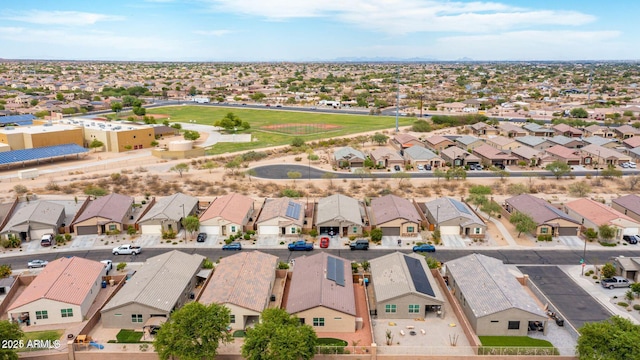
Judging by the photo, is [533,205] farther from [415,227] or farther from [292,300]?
[292,300]

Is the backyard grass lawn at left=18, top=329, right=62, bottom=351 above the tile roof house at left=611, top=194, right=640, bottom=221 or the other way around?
the other way around

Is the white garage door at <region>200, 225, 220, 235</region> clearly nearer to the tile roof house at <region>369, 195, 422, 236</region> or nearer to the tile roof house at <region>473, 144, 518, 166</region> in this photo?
the tile roof house at <region>369, 195, 422, 236</region>

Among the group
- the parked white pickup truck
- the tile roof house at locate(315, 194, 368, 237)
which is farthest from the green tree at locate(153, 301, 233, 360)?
the tile roof house at locate(315, 194, 368, 237)

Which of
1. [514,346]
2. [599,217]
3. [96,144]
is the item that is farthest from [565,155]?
[96,144]

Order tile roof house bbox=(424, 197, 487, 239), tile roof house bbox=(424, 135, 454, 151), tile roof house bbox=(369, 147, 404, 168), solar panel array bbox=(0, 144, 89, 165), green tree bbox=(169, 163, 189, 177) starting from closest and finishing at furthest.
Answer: tile roof house bbox=(424, 197, 487, 239) → green tree bbox=(169, 163, 189, 177) → solar panel array bbox=(0, 144, 89, 165) → tile roof house bbox=(369, 147, 404, 168) → tile roof house bbox=(424, 135, 454, 151)

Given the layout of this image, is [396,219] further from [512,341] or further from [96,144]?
[96,144]

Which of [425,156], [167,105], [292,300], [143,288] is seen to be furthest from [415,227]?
[167,105]
